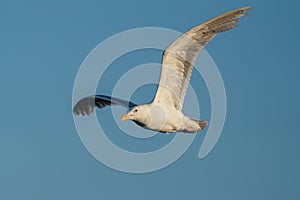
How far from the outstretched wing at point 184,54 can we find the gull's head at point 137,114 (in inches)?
40.2

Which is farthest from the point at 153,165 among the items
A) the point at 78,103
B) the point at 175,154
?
the point at 78,103

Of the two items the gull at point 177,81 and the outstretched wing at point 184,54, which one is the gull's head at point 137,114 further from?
the outstretched wing at point 184,54

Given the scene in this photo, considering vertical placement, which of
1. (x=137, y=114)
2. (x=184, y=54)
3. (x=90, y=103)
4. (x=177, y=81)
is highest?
(x=90, y=103)

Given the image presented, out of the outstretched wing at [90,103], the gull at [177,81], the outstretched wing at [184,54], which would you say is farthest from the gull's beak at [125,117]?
the outstretched wing at [90,103]

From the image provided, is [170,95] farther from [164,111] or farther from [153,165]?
[153,165]

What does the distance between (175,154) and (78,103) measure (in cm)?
437

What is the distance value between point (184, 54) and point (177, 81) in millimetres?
1129

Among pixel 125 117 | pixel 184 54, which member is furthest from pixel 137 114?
pixel 184 54

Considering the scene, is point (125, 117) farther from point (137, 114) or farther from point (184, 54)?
point (184, 54)

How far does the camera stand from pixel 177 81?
44.1m

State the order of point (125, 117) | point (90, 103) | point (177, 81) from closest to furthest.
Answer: point (125, 117), point (177, 81), point (90, 103)

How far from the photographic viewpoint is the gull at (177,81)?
43.1m

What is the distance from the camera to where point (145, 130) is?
45344 millimetres

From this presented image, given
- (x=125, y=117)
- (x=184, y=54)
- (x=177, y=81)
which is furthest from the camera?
(x=177, y=81)
